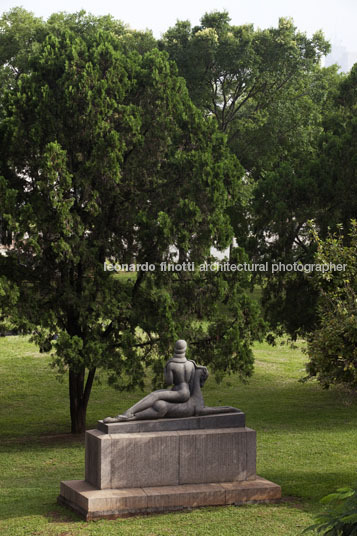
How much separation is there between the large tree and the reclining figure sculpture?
4.80 metres

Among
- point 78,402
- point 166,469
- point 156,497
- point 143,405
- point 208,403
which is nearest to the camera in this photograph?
point 156,497


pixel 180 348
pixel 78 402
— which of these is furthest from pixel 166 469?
pixel 78 402

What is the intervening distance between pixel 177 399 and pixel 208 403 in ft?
35.8

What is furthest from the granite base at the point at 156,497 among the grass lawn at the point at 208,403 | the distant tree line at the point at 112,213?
the distant tree line at the point at 112,213

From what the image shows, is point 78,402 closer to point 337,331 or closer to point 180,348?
point 180,348

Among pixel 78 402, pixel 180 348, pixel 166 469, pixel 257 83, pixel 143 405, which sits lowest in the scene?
pixel 166 469

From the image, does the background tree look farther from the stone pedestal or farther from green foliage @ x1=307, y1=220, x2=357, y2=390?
the stone pedestal

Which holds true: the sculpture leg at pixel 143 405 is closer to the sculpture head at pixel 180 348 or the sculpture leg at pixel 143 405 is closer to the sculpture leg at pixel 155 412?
the sculpture leg at pixel 155 412

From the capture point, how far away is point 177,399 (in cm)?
1202

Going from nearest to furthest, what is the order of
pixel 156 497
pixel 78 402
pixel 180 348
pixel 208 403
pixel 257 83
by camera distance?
pixel 156 497 → pixel 180 348 → pixel 78 402 → pixel 208 403 → pixel 257 83

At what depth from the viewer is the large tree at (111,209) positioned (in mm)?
17109

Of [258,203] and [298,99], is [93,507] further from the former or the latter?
[298,99]

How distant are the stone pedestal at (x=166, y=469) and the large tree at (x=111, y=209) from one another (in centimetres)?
525

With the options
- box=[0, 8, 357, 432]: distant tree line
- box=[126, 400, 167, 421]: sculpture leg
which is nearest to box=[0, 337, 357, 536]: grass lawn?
box=[126, 400, 167, 421]: sculpture leg
